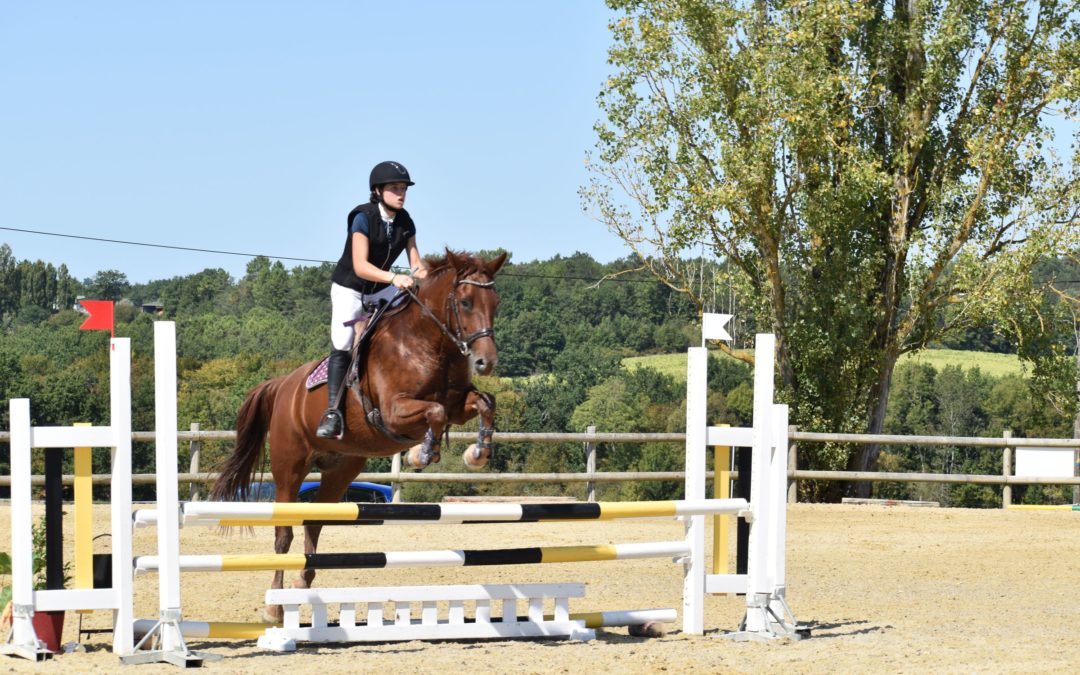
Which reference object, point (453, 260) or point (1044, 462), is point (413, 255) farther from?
point (1044, 462)

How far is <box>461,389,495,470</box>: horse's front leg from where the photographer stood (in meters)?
5.73

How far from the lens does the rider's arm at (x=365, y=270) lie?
20.1 ft

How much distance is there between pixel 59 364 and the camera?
181 ft

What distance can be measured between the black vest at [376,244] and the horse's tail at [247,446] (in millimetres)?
943

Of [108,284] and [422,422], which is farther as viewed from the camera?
[108,284]

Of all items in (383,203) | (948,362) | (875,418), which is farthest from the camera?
(948,362)

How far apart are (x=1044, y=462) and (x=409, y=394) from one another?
36.5ft

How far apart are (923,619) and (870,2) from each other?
13.9 metres

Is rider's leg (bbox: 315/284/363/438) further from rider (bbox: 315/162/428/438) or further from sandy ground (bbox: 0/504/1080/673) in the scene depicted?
sandy ground (bbox: 0/504/1080/673)

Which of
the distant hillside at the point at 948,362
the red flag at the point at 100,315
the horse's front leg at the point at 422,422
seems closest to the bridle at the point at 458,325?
the horse's front leg at the point at 422,422

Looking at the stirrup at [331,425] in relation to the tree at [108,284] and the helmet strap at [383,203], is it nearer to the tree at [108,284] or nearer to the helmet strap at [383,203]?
the helmet strap at [383,203]

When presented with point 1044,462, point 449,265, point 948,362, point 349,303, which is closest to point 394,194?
point 449,265

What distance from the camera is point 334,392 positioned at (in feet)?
20.8

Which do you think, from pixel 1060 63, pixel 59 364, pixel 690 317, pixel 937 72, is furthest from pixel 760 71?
pixel 59 364
